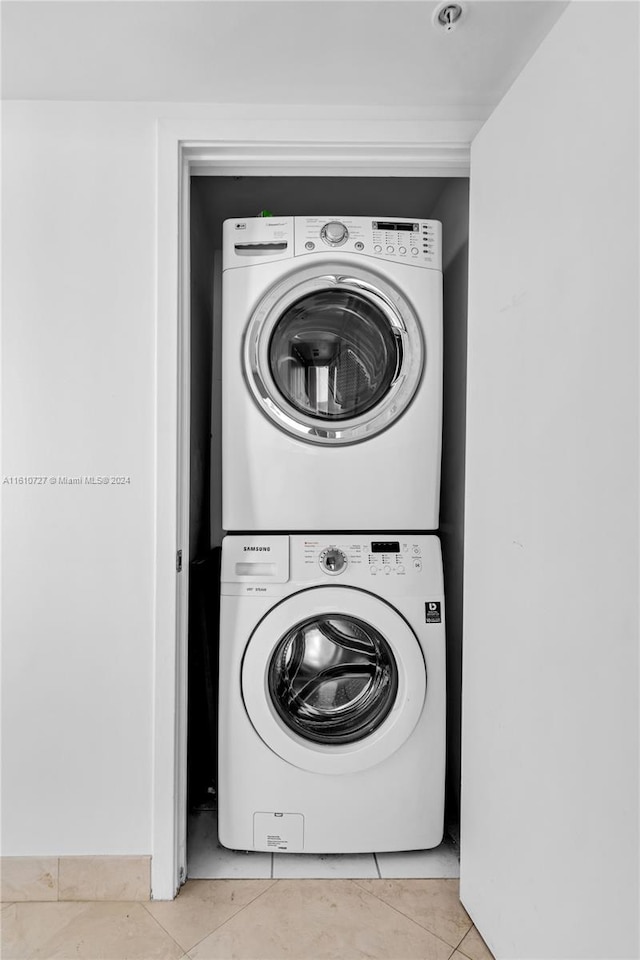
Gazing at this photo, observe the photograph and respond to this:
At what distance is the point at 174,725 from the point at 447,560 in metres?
1.08

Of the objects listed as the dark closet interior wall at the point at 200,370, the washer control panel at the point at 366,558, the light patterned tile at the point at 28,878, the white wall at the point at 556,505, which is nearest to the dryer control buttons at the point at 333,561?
the washer control panel at the point at 366,558

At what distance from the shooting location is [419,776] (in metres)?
1.75

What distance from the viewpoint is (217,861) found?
1765 millimetres

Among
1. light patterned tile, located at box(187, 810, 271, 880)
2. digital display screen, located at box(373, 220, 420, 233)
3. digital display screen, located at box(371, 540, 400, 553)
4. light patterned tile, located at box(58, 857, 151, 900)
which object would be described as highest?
digital display screen, located at box(373, 220, 420, 233)

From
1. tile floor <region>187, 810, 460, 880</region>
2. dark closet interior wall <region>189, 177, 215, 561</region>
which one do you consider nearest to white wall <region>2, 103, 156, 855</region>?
tile floor <region>187, 810, 460, 880</region>

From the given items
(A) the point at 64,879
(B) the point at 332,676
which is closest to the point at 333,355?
(B) the point at 332,676

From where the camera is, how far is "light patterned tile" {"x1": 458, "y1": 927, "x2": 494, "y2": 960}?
1.43 metres

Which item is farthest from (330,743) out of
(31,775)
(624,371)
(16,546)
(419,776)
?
(624,371)

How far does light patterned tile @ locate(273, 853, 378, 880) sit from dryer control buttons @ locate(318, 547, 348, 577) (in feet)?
2.78

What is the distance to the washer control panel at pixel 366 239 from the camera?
69.7 inches

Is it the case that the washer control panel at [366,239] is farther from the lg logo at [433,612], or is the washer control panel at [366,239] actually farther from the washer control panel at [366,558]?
the lg logo at [433,612]

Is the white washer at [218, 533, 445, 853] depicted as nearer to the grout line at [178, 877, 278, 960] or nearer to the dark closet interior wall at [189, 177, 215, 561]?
the grout line at [178, 877, 278, 960]

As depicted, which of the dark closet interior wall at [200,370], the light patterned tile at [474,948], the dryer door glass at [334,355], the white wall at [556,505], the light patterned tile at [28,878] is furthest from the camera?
the dark closet interior wall at [200,370]

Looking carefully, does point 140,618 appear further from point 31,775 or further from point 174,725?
point 31,775
